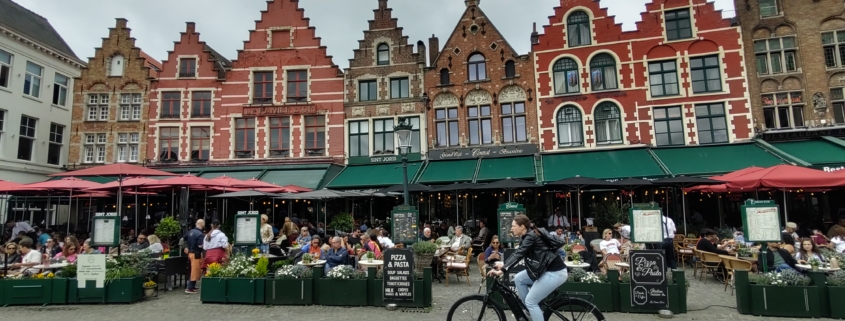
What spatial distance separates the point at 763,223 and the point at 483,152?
13097 mm

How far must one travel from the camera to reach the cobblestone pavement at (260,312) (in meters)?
7.25

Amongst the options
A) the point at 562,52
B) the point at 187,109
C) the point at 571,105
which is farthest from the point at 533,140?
the point at 187,109

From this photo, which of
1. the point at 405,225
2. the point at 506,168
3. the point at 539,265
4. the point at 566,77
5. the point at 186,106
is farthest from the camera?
the point at 186,106

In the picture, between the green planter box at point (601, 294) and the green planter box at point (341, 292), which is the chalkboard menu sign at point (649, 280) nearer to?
the green planter box at point (601, 294)

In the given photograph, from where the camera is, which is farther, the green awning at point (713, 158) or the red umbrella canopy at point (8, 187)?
the green awning at point (713, 158)

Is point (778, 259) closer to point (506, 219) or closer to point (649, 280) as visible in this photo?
point (649, 280)

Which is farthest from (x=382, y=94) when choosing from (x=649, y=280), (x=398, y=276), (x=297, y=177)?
(x=649, y=280)

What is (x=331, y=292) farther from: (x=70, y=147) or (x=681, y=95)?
(x=70, y=147)

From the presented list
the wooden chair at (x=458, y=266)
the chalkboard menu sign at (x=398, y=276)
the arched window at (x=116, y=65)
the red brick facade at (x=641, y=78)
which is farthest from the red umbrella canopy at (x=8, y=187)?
the red brick facade at (x=641, y=78)

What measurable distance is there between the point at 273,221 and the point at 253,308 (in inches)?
499

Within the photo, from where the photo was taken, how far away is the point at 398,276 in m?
7.87

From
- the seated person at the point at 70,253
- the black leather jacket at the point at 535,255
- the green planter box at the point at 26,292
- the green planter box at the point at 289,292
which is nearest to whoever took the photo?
the black leather jacket at the point at 535,255

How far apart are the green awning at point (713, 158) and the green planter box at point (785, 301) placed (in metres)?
10.2

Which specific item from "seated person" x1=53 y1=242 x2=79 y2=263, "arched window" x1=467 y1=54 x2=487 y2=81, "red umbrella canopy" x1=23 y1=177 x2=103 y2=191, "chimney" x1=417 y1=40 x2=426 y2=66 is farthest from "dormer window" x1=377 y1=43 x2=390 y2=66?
"seated person" x1=53 y1=242 x2=79 y2=263
